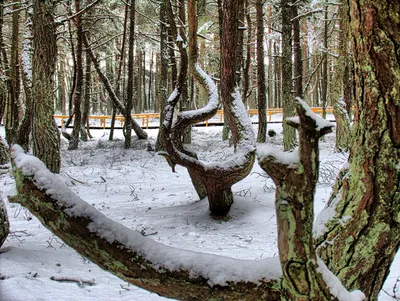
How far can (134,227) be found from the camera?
4.83 meters

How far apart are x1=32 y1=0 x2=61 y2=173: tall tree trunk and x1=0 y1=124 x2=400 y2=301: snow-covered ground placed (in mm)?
737

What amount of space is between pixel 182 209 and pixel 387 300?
11.6ft

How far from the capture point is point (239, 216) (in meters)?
5.24

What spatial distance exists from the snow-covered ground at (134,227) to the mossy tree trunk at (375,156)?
140 centimetres

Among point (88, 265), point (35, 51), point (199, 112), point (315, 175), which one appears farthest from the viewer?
point (35, 51)

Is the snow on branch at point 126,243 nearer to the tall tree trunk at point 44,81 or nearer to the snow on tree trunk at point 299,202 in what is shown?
the snow on tree trunk at point 299,202

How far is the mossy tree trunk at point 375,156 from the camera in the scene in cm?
138

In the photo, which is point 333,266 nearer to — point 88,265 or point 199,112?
point 88,265

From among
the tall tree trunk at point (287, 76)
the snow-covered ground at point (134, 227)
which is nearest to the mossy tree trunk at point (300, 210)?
the snow-covered ground at point (134, 227)

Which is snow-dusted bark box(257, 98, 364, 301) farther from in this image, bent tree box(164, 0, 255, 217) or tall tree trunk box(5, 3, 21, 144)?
tall tree trunk box(5, 3, 21, 144)

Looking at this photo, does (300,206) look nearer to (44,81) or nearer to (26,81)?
(44,81)

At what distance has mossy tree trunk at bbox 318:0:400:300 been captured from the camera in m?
1.38

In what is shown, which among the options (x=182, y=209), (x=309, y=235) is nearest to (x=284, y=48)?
(x=182, y=209)

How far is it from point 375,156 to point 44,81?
7077 mm
